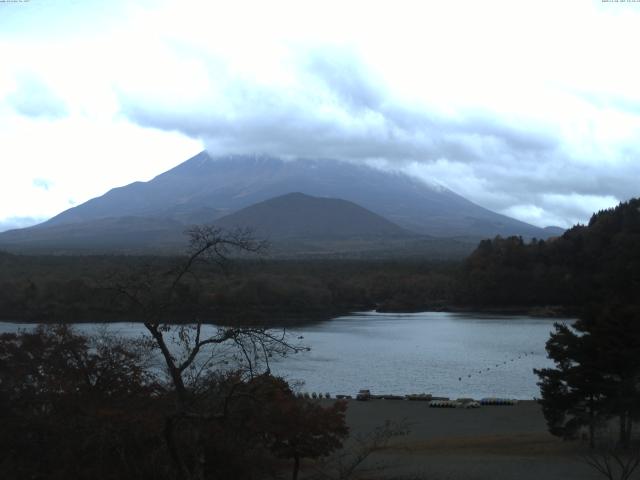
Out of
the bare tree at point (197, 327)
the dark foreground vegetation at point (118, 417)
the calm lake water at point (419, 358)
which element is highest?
the bare tree at point (197, 327)

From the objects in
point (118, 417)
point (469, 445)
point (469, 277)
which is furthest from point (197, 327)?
point (469, 277)

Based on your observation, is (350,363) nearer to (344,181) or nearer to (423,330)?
(423,330)

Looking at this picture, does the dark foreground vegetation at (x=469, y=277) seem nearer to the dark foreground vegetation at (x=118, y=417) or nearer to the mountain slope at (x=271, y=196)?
the dark foreground vegetation at (x=118, y=417)

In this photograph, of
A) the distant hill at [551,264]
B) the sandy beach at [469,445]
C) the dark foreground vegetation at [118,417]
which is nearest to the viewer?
the dark foreground vegetation at [118,417]

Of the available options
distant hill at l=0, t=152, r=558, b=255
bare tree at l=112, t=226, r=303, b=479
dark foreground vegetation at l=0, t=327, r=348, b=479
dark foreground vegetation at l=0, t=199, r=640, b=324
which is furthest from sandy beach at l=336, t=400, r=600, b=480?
distant hill at l=0, t=152, r=558, b=255

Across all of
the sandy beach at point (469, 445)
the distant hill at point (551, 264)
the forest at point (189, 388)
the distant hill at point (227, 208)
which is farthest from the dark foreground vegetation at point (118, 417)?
the distant hill at point (227, 208)

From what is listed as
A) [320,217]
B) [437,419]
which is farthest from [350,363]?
[320,217]

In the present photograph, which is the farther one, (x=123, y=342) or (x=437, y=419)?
(x=437, y=419)
